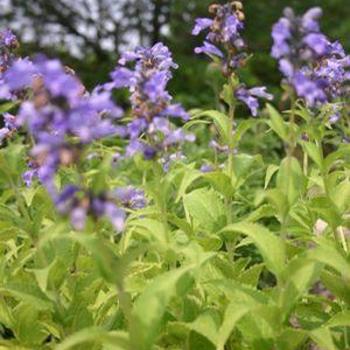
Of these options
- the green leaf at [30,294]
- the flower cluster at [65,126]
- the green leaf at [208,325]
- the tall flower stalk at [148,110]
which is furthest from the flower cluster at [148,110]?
the green leaf at [30,294]

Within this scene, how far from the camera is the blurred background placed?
13594 millimetres

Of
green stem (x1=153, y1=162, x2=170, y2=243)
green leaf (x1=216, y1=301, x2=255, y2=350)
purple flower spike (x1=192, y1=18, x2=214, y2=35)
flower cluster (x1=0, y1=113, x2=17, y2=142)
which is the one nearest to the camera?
green leaf (x1=216, y1=301, x2=255, y2=350)

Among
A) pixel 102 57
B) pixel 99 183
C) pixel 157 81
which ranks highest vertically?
pixel 102 57

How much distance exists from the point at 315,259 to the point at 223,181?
803 mm

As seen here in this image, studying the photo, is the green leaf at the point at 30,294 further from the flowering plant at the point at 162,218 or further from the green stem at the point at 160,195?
the green stem at the point at 160,195

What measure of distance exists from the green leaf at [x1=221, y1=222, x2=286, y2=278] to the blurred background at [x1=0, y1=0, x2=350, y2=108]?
34.1 feet

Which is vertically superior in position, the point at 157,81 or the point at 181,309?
the point at 157,81

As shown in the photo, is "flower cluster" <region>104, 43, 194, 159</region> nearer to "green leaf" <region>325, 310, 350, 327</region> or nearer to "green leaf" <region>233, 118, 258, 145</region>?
"green leaf" <region>233, 118, 258, 145</region>

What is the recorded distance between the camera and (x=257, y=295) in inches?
116

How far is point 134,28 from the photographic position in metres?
14.9

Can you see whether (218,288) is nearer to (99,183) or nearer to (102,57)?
(99,183)

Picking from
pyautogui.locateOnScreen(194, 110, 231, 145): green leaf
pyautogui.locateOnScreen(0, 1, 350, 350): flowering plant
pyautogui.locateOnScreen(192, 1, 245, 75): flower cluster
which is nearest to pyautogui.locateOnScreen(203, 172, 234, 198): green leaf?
pyautogui.locateOnScreen(0, 1, 350, 350): flowering plant

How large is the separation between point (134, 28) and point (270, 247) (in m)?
12.6

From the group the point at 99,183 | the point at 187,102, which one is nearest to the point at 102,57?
the point at 187,102
